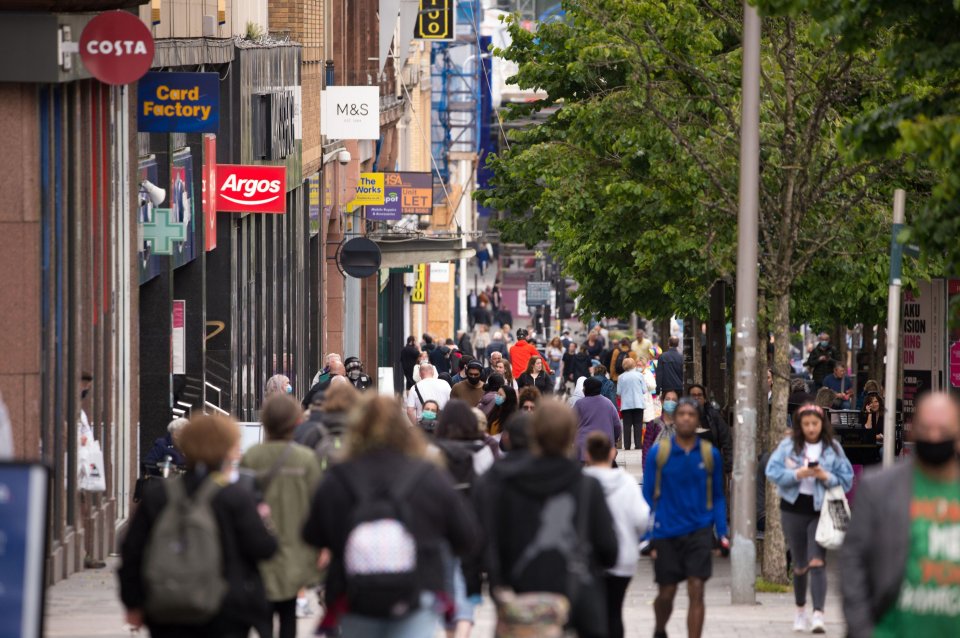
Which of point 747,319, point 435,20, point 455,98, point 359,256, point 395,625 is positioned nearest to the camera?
point 395,625

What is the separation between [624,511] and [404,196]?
116ft

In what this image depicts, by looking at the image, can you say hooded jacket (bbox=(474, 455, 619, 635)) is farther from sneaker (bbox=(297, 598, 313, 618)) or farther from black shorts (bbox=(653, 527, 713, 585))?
sneaker (bbox=(297, 598, 313, 618))

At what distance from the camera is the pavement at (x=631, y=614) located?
Result: 11.4 metres

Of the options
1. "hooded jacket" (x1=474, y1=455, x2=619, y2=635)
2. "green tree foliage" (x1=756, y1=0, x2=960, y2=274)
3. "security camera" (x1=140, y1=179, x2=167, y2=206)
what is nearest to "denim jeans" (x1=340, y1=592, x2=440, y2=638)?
"hooded jacket" (x1=474, y1=455, x2=619, y2=635)

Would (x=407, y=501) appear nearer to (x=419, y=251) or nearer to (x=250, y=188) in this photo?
(x=250, y=188)

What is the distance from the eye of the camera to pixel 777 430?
1562 cm

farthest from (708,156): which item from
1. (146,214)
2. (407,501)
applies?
(407,501)

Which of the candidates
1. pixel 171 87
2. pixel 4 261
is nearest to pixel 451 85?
pixel 171 87

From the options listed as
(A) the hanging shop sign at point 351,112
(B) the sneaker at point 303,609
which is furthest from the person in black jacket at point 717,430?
(A) the hanging shop sign at point 351,112

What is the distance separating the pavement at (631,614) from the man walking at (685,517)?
1236 mm

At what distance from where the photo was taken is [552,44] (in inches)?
1121

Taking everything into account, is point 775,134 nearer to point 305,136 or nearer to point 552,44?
point 552,44

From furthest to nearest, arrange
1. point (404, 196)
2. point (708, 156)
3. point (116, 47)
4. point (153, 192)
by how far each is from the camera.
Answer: point (404, 196) → point (153, 192) → point (708, 156) → point (116, 47)

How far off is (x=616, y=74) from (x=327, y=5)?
12742mm
